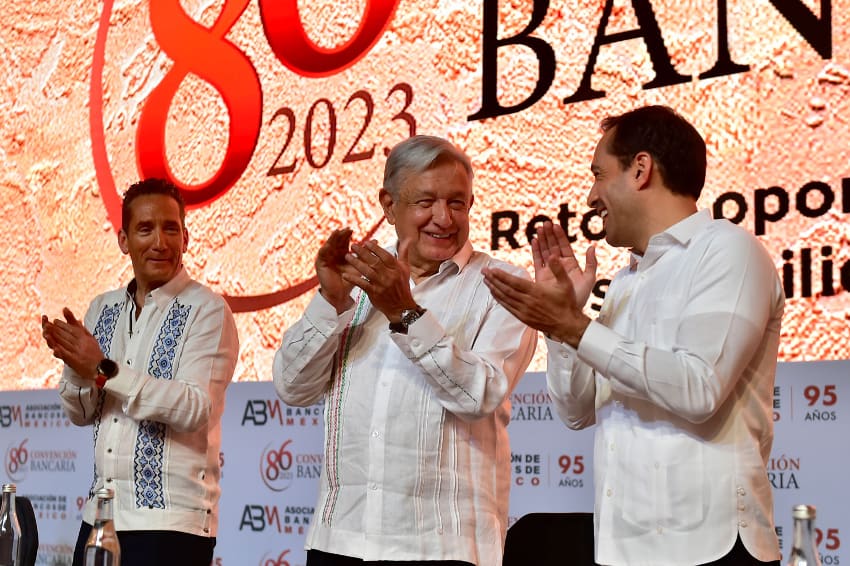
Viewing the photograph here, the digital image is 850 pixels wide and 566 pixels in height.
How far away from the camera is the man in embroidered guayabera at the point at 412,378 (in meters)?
2.34

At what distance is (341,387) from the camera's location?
2510mm

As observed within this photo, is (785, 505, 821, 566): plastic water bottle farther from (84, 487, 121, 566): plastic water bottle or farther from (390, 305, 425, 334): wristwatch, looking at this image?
(390, 305, 425, 334): wristwatch

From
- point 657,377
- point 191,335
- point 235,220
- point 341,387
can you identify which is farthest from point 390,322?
point 235,220

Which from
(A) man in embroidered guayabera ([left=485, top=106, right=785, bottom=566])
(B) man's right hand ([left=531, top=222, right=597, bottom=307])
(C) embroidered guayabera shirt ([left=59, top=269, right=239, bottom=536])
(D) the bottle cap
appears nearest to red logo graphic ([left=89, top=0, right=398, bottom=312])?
(C) embroidered guayabera shirt ([left=59, top=269, right=239, bottom=536])

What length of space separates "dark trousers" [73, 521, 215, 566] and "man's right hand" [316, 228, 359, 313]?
2.61 feet

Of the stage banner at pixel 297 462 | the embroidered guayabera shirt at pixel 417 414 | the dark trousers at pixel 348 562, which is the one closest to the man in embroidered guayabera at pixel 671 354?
the embroidered guayabera shirt at pixel 417 414

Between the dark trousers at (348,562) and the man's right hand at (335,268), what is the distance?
51cm

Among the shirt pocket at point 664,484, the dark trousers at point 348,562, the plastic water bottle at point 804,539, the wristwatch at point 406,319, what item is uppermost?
the wristwatch at point 406,319

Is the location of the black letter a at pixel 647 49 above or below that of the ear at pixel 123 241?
above

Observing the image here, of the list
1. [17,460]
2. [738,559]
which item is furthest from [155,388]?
[17,460]

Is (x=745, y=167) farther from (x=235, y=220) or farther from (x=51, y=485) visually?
(x=51, y=485)

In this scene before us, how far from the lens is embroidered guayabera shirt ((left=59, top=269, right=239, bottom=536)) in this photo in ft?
9.48

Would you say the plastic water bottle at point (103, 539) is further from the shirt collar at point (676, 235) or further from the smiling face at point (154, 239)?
the smiling face at point (154, 239)

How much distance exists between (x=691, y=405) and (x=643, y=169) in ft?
1.54
